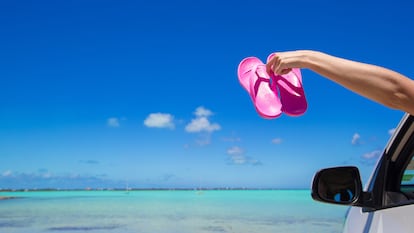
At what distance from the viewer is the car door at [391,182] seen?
63.7 inches

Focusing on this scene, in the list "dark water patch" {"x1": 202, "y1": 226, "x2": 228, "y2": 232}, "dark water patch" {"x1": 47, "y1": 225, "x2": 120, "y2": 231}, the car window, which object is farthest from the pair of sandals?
"dark water patch" {"x1": 47, "y1": 225, "x2": 120, "y2": 231}

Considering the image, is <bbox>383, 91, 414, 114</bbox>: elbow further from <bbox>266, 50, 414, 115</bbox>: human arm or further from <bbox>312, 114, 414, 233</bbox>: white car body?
<bbox>312, 114, 414, 233</bbox>: white car body

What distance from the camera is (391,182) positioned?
1779 mm

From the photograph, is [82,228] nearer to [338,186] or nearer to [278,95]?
[338,186]

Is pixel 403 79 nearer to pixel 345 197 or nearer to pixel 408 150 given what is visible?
pixel 345 197

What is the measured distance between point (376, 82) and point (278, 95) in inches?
22.1

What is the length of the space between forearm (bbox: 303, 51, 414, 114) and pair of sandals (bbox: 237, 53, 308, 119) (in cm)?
44

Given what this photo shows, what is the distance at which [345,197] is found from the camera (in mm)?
1611

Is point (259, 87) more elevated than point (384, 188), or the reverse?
point (259, 87)

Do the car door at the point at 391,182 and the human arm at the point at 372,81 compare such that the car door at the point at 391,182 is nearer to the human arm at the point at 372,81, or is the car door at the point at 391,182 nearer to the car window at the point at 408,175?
the car window at the point at 408,175

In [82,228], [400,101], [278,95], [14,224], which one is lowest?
[82,228]

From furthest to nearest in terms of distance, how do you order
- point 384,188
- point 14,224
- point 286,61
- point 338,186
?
1. point 14,224
2. point 384,188
3. point 338,186
4. point 286,61

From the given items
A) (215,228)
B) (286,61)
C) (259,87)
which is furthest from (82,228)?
(286,61)

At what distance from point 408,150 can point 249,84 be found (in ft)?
2.07
